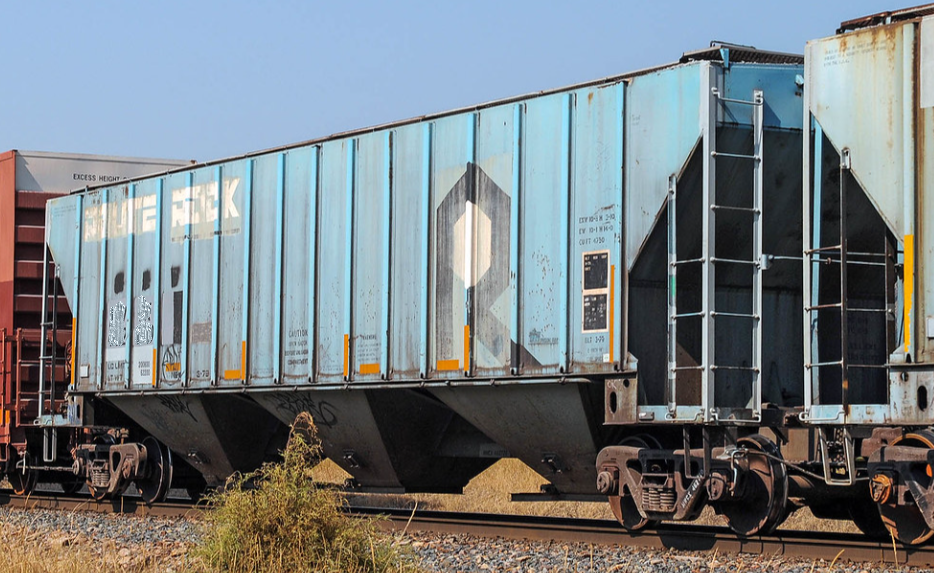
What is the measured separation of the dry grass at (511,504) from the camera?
16.5 m

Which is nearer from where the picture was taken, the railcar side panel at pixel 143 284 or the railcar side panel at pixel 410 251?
the railcar side panel at pixel 410 251

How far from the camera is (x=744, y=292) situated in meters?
12.0

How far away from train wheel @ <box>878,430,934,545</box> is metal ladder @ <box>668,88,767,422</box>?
4.52ft

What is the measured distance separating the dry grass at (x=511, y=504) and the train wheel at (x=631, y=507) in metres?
4.43

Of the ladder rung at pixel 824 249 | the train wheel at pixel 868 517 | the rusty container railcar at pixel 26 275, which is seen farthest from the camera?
the rusty container railcar at pixel 26 275

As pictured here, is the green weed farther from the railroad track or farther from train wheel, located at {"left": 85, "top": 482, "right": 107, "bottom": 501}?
train wheel, located at {"left": 85, "top": 482, "right": 107, "bottom": 501}

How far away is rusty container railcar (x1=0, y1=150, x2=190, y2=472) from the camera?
18312 millimetres

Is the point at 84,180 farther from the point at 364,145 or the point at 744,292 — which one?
the point at 744,292

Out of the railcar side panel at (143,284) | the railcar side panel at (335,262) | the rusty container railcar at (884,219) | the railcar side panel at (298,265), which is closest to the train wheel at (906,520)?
the rusty container railcar at (884,219)

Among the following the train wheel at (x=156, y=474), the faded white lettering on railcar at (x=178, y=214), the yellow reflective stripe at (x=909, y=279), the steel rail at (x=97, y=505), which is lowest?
the steel rail at (x=97, y=505)

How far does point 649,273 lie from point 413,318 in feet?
9.69

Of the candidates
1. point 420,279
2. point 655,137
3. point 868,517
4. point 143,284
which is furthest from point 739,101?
point 143,284

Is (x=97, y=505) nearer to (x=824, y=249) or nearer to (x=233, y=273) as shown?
(x=233, y=273)

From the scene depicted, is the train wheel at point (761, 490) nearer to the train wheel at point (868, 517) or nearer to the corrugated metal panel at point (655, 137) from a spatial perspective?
the train wheel at point (868, 517)
